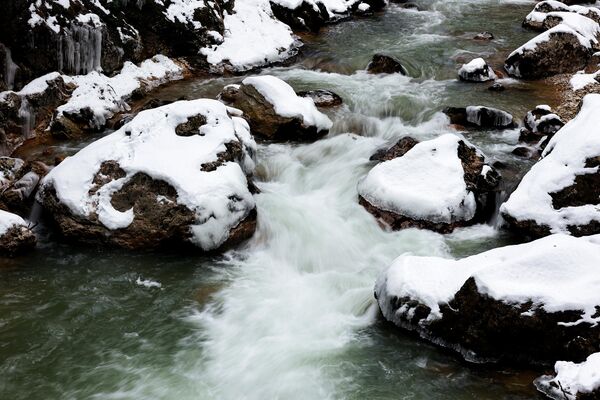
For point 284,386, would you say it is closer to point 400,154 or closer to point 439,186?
point 439,186

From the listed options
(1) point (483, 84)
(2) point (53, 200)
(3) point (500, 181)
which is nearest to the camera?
(2) point (53, 200)

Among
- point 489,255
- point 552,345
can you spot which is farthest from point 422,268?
point 552,345

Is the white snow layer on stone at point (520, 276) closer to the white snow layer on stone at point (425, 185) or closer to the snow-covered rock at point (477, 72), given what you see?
the white snow layer on stone at point (425, 185)

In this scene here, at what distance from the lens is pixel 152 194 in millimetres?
8547

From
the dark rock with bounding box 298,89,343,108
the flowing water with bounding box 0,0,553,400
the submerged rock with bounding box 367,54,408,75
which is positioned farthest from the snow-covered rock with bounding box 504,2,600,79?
the dark rock with bounding box 298,89,343,108

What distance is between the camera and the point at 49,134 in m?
11.9

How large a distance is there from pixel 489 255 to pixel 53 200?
654cm

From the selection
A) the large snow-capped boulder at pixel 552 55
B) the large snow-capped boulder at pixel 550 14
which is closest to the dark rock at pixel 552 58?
the large snow-capped boulder at pixel 552 55

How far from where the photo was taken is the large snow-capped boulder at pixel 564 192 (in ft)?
26.9

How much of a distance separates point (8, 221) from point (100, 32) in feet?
23.5

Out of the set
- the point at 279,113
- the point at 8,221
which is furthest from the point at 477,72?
the point at 8,221

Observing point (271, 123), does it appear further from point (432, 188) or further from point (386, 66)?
point (386, 66)

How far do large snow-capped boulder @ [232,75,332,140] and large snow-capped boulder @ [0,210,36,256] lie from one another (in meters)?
5.23

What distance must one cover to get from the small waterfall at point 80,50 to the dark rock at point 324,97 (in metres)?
5.20
